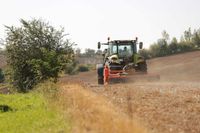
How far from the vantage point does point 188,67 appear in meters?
45.0

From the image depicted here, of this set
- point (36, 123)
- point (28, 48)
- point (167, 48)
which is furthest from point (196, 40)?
point (36, 123)

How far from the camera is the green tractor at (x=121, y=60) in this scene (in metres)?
26.9

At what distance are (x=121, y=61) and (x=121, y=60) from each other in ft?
0.20

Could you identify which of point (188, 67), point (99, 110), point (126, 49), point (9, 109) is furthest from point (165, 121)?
point (188, 67)

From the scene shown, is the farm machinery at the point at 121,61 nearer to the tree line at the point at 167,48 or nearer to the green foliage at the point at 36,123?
the green foliage at the point at 36,123

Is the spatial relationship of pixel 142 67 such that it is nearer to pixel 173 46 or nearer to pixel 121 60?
pixel 121 60

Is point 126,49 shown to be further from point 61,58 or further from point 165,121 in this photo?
point 165,121

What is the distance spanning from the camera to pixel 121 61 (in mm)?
27875

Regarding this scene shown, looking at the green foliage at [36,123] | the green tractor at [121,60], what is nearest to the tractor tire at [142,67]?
the green tractor at [121,60]

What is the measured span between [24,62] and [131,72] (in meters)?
9.54

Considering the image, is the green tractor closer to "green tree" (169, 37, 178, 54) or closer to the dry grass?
the dry grass

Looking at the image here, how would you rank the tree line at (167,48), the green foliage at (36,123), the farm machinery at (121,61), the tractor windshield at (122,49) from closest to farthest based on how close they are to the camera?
the green foliage at (36,123) → the farm machinery at (121,61) → the tractor windshield at (122,49) → the tree line at (167,48)

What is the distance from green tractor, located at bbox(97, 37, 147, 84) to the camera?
26.9 meters

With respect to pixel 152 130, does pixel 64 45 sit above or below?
above
